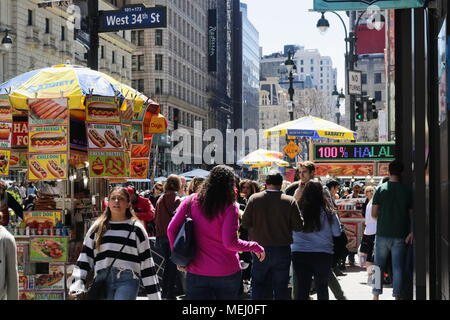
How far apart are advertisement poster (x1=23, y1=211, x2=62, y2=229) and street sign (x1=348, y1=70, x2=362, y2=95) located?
66.8 feet

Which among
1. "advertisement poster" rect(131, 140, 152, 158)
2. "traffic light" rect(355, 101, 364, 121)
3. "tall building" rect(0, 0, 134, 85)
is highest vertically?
"tall building" rect(0, 0, 134, 85)

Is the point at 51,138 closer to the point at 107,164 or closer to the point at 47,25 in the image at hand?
the point at 107,164

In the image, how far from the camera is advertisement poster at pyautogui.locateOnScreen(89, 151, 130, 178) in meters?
10.7

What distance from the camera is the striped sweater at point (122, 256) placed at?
6719 mm

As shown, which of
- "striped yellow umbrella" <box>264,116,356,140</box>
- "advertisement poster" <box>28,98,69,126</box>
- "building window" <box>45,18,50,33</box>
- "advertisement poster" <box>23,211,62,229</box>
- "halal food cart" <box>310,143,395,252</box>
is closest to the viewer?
"advertisement poster" <box>28,98,69,126</box>

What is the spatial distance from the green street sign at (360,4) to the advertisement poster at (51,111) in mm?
4426

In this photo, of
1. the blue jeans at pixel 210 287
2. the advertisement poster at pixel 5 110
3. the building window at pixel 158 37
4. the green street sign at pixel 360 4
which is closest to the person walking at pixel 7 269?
the blue jeans at pixel 210 287

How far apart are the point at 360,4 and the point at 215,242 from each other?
265 cm

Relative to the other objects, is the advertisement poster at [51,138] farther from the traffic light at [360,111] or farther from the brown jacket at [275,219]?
the traffic light at [360,111]

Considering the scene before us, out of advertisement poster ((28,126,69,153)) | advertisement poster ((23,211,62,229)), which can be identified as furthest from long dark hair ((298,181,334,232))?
advertisement poster ((23,211,62,229))

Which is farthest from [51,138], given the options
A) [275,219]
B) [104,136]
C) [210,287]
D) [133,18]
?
[210,287]

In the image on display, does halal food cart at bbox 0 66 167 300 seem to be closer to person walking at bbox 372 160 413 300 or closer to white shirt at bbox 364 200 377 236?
person walking at bbox 372 160 413 300

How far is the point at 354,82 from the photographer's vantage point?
29.7 metres

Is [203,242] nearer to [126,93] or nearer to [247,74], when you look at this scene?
[126,93]
